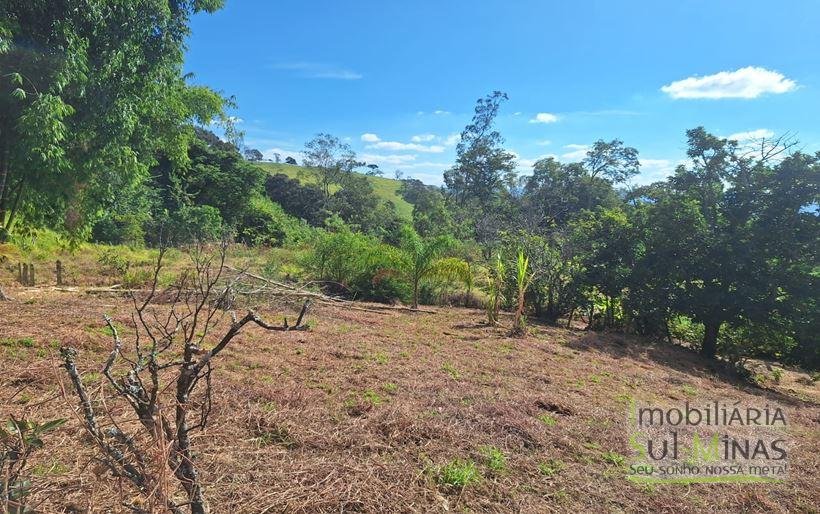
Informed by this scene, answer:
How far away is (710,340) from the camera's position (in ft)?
27.6

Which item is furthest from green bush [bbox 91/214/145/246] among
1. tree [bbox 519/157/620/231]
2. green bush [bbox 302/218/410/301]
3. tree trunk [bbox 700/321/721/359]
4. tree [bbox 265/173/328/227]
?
tree [bbox 519/157/620/231]

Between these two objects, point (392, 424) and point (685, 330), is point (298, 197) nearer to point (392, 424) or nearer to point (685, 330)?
point (685, 330)

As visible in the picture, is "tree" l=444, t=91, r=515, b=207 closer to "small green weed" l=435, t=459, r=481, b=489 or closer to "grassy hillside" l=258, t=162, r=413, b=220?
"grassy hillside" l=258, t=162, r=413, b=220

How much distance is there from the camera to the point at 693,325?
9.52 m

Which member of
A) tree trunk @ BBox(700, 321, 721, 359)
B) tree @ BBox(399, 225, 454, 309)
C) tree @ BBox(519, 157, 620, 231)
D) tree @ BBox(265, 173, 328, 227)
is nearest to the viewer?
tree trunk @ BBox(700, 321, 721, 359)

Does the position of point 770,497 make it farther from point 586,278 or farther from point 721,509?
point 586,278

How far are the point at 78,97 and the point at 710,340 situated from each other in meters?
12.4

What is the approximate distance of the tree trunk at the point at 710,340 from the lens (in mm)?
8334

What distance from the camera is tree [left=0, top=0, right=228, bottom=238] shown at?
6215 mm

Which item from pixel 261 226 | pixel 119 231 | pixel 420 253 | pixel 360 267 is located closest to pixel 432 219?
pixel 261 226

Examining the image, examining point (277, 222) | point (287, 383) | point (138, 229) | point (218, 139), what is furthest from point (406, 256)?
point (218, 139)

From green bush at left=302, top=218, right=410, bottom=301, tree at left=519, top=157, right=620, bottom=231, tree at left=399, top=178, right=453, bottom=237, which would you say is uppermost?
tree at left=519, top=157, right=620, bottom=231

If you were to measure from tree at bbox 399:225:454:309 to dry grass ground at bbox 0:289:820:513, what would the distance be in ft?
10.7

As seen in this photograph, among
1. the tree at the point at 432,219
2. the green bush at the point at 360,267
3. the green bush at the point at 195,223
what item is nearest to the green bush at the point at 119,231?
the green bush at the point at 195,223
